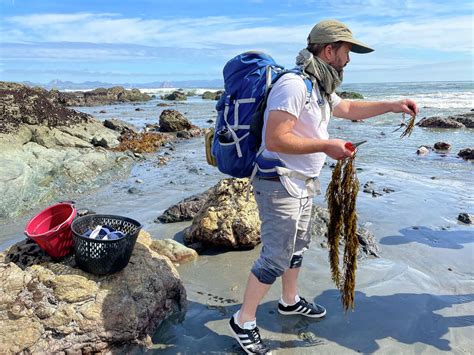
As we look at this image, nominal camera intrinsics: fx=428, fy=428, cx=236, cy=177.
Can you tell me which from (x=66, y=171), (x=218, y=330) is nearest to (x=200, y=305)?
(x=218, y=330)

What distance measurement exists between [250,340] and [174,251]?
2.05m

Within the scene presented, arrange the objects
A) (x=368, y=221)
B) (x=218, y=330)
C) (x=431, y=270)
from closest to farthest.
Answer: (x=218, y=330) → (x=431, y=270) → (x=368, y=221)

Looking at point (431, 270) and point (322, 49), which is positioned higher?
point (322, 49)

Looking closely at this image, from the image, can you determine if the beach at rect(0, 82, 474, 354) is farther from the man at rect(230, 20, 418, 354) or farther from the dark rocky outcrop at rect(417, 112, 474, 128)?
the dark rocky outcrop at rect(417, 112, 474, 128)

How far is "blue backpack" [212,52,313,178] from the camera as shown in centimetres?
324

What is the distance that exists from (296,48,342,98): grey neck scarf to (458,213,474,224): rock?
458cm

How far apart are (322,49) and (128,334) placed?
9.08ft

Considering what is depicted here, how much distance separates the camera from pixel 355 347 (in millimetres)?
3676

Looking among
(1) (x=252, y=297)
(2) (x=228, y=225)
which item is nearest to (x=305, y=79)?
(1) (x=252, y=297)

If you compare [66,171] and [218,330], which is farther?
[66,171]

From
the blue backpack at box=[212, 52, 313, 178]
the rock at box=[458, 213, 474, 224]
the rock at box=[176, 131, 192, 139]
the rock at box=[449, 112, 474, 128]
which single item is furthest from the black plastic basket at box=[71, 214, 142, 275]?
the rock at box=[449, 112, 474, 128]

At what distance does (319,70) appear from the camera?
321 cm

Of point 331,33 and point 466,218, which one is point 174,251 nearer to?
point 331,33

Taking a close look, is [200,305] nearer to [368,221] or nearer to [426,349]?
[426,349]
